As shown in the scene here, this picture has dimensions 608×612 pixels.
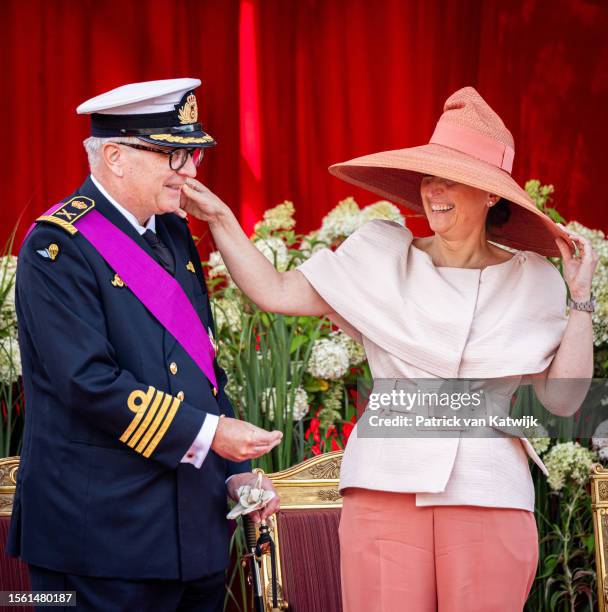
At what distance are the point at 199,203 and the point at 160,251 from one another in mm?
197

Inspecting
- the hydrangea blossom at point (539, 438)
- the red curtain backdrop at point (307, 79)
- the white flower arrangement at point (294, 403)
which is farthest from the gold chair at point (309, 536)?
the red curtain backdrop at point (307, 79)

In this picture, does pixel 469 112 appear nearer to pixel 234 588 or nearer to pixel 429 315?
pixel 429 315

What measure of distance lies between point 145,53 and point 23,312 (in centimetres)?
276

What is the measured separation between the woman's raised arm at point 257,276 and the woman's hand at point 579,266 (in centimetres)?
50

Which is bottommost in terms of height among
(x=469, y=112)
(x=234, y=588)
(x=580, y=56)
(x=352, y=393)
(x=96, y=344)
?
(x=234, y=588)

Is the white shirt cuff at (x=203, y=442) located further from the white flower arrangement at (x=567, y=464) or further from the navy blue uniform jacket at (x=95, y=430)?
the white flower arrangement at (x=567, y=464)

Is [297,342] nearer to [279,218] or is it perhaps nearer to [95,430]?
[279,218]

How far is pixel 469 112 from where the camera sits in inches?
88.2

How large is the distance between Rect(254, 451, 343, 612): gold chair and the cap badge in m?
1.09

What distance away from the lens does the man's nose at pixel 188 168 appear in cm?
200

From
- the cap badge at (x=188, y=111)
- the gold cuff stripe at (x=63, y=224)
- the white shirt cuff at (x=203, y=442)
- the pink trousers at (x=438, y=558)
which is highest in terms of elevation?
the cap badge at (x=188, y=111)

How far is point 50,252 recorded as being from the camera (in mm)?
1844

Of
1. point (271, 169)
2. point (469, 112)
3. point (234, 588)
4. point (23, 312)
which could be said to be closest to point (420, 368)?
point (469, 112)

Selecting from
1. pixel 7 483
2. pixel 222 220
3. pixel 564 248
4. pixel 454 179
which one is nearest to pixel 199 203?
pixel 222 220
